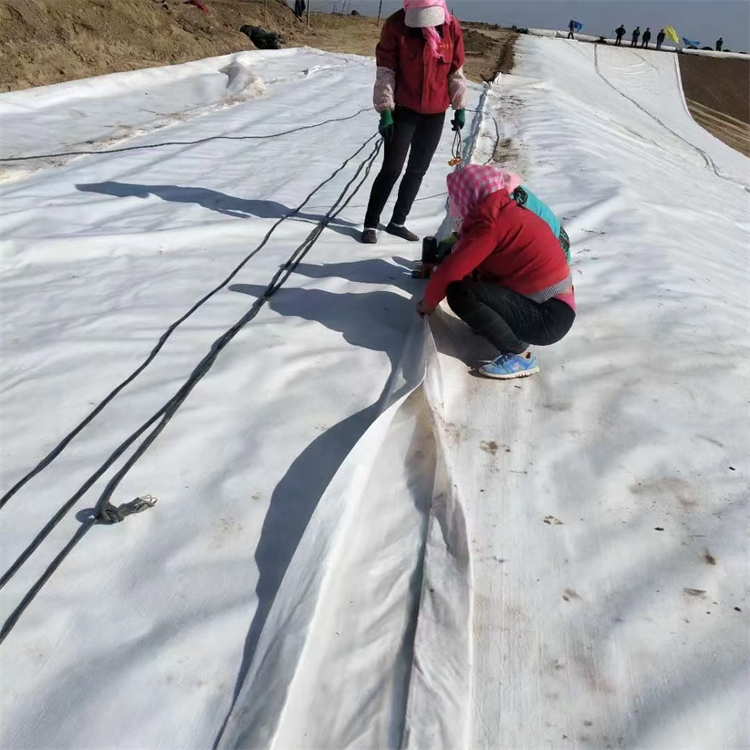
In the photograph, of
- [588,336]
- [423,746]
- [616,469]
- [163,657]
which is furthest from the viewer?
[588,336]

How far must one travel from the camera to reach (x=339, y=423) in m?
1.78

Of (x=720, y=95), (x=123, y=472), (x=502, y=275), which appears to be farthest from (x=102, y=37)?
(x=720, y=95)

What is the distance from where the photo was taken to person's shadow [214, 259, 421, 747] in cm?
135

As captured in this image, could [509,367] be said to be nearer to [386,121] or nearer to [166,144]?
[386,121]

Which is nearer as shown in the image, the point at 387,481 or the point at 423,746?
the point at 423,746

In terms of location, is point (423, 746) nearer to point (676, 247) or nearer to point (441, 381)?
point (441, 381)

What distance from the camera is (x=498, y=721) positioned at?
1.13 metres

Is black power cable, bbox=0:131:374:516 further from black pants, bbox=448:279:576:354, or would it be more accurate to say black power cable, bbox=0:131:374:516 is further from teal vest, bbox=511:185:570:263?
teal vest, bbox=511:185:570:263

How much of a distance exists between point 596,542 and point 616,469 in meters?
0.26

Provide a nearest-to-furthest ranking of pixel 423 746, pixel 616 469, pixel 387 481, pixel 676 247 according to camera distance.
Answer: pixel 423 746
pixel 387 481
pixel 616 469
pixel 676 247

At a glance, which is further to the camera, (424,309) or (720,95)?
(720,95)

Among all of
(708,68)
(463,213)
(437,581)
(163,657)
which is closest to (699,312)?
(463,213)

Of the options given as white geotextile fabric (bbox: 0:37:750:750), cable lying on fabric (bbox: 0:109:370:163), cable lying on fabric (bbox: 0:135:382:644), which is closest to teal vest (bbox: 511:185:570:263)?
white geotextile fabric (bbox: 0:37:750:750)

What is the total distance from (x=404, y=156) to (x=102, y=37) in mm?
6130
